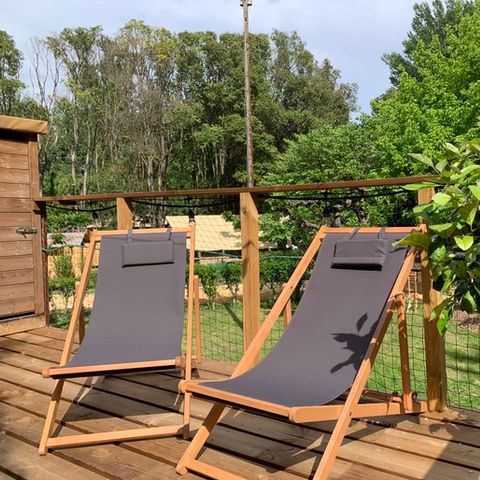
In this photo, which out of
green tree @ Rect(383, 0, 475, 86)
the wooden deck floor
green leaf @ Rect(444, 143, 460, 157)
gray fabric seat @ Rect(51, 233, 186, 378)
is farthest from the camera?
green tree @ Rect(383, 0, 475, 86)

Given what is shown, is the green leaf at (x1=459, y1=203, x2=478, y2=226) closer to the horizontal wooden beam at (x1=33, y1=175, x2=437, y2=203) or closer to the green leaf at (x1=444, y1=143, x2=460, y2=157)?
the green leaf at (x1=444, y1=143, x2=460, y2=157)

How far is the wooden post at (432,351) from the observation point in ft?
8.98

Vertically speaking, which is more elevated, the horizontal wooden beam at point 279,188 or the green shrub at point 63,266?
the horizontal wooden beam at point 279,188

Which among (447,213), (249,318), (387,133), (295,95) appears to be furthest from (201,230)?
(447,213)

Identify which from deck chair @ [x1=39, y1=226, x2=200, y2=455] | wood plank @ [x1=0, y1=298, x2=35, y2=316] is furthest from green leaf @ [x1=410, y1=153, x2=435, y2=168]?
wood plank @ [x1=0, y1=298, x2=35, y2=316]

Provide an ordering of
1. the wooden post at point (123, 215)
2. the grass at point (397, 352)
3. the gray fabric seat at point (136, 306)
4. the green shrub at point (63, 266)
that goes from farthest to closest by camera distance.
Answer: the green shrub at point (63, 266), the grass at point (397, 352), the wooden post at point (123, 215), the gray fabric seat at point (136, 306)

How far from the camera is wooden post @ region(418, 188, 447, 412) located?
8.98ft

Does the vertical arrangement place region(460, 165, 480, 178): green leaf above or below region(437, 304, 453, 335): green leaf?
above

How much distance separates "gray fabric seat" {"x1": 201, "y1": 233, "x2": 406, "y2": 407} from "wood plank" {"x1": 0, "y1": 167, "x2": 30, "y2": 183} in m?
3.07

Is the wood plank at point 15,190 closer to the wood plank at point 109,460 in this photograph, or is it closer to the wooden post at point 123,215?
the wooden post at point 123,215

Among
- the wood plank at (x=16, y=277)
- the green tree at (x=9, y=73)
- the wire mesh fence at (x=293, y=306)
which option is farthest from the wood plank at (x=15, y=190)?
the green tree at (x=9, y=73)

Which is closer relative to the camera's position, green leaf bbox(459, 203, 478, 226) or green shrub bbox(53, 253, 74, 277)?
green leaf bbox(459, 203, 478, 226)

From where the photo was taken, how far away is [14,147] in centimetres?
479

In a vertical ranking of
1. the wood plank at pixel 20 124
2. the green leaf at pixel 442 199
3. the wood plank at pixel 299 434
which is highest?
the wood plank at pixel 20 124
